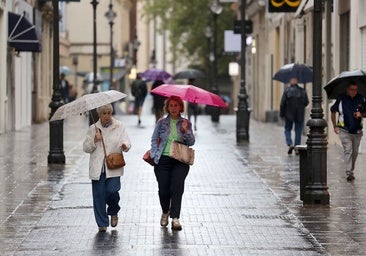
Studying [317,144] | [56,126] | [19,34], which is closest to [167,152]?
[317,144]

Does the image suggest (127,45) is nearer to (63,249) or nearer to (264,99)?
(264,99)

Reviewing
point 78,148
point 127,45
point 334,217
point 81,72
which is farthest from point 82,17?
point 334,217

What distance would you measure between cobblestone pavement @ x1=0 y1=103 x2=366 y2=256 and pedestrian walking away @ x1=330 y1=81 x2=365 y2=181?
1.68 ft

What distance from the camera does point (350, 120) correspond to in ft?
65.2

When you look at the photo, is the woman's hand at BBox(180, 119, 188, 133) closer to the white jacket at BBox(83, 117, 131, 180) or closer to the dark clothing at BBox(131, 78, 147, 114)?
the white jacket at BBox(83, 117, 131, 180)

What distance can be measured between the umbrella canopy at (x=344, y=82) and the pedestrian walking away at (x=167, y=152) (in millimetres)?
5983

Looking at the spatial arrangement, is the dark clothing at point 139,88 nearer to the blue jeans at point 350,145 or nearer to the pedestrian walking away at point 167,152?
the blue jeans at point 350,145

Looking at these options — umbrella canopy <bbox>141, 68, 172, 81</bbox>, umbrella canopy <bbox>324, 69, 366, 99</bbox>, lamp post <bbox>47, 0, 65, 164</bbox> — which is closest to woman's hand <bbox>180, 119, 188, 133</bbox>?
umbrella canopy <bbox>324, 69, 366, 99</bbox>

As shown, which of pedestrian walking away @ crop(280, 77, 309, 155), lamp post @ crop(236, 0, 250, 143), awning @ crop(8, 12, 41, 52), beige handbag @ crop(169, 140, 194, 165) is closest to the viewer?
beige handbag @ crop(169, 140, 194, 165)

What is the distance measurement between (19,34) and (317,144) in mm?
22057

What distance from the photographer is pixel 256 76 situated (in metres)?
56.0

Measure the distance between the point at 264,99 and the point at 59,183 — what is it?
107 feet

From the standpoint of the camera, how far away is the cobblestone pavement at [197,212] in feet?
41.5

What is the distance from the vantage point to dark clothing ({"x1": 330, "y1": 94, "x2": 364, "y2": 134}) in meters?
19.9
